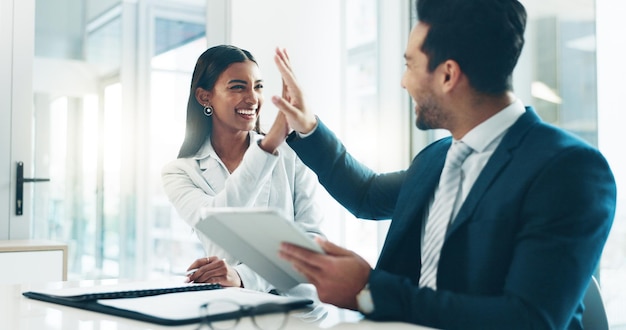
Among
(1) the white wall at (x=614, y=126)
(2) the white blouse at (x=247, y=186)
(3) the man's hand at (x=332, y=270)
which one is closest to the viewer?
(3) the man's hand at (x=332, y=270)

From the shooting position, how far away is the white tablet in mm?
1079

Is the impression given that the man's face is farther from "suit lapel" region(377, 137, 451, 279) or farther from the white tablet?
the white tablet

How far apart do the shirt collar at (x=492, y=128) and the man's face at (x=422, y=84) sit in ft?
0.34

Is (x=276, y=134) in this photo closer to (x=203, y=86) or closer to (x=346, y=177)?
(x=346, y=177)

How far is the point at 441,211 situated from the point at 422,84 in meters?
0.30

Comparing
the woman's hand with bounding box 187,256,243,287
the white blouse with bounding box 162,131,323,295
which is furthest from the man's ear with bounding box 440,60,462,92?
the woman's hand with bounding box 187,256,243,287

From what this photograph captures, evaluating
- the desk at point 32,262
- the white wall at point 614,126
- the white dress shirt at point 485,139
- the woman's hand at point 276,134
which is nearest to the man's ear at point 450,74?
the white dress shirt at point 485,139

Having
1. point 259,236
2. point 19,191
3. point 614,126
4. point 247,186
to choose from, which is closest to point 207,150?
point 247,186

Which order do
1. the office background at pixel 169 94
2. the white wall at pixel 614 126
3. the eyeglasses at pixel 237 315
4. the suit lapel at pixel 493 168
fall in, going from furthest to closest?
the office background at pixel 169 94
the white wall at pixel 614 126
the suit lapel at pixel 493 168
the eyeglasses at pixel 237 315

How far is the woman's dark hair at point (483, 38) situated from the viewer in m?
1.47

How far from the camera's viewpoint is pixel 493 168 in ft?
4.55

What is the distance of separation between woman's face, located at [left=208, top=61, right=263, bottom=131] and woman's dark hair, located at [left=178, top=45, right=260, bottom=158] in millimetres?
23

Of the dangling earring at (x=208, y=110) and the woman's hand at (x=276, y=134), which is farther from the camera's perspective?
the dangling earring at (x=208, y=110)

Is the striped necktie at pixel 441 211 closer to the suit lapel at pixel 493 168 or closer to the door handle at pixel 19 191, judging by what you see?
the suit lapel at pixel 493 168
